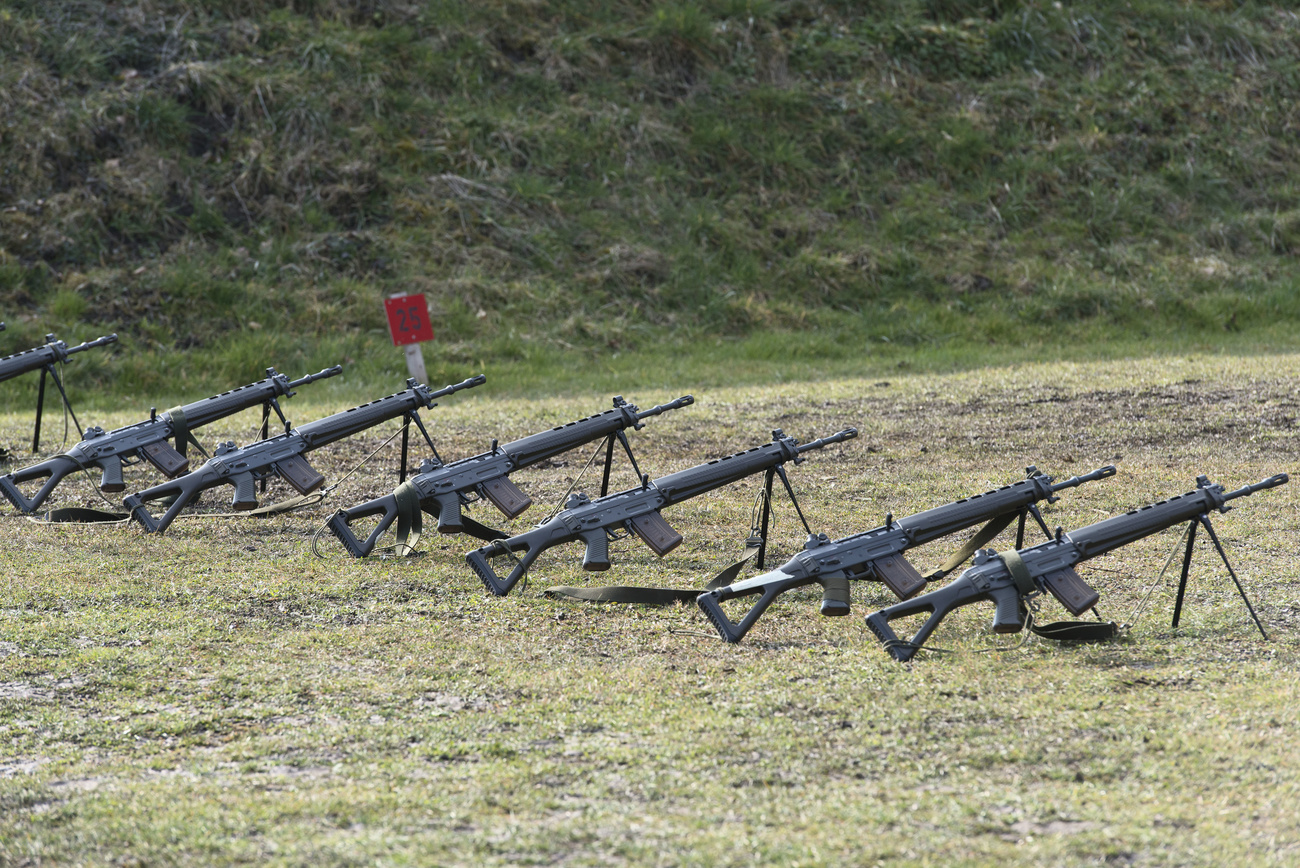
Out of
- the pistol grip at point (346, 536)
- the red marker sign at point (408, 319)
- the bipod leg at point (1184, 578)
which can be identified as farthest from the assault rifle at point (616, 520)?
the red marker sign at point (408, 319)

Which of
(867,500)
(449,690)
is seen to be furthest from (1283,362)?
(449,690)

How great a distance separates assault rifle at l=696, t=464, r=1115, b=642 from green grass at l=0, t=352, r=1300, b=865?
20 cm

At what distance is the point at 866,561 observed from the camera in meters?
6.21

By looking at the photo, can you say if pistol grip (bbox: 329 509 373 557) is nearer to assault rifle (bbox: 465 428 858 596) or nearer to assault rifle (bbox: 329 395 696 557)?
assault rifle (bbox: 329 395 696 557)

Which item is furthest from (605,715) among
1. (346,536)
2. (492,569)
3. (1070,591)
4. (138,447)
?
(138,447)

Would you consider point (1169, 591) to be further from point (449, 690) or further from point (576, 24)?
point (576, 24)

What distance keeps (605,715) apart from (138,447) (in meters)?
5.40

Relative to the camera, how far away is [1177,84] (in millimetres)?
21484

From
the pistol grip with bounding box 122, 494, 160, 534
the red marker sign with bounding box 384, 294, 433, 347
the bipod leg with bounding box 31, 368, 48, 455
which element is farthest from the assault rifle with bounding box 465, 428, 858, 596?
the red marker sign with bounding box 384, 294, 433, 347

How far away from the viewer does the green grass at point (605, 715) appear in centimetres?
409

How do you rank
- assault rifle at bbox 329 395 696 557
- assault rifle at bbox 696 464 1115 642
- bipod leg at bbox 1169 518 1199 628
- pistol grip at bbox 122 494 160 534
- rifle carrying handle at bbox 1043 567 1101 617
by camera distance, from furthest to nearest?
pistol grip at bbox 122 494 160 534 → assault rifle at bbox 329 395 696 557 → assault rifle at bbox 696 464 1115 642 → bipod leg at bbox 1169 518 1199 628 → rifle carrying handle at bbox 1043 567 1101 617

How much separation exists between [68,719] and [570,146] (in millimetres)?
15477

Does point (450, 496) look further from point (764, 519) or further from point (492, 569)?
point (764, 519)

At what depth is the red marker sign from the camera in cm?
1456
